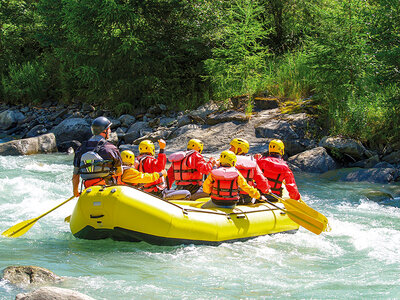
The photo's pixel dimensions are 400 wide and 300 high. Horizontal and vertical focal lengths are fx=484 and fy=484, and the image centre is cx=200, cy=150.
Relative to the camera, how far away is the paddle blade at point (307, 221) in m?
5.97

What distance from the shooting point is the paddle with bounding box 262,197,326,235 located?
5.97 metres

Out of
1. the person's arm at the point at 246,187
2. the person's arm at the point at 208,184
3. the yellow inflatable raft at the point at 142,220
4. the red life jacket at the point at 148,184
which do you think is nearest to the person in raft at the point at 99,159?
the yellow inflatable raft at the point at 142,220

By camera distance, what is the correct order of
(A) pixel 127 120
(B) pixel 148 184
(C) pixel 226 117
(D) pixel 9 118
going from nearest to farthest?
(B) pixel 148 184 → (C) pixel 226 117 → (A) pixel 127 120 → (D) pixel 9 118

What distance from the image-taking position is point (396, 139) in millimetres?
10727

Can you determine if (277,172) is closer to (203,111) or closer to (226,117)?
→ (226,117)

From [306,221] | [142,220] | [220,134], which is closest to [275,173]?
[306,221]

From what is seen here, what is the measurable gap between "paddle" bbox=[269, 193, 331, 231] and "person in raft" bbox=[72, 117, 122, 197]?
2.17 metres

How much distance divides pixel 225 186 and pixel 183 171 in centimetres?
90

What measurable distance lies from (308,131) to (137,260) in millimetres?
7382

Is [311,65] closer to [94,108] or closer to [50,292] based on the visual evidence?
[94,108]

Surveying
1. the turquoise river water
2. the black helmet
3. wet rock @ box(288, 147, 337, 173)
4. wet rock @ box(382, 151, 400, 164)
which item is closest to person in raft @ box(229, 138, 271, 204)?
the turquoise river water

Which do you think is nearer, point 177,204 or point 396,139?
point 177,204

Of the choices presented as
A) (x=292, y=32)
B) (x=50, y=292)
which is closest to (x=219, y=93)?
(x=292, y=32)

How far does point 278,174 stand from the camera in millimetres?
6617
